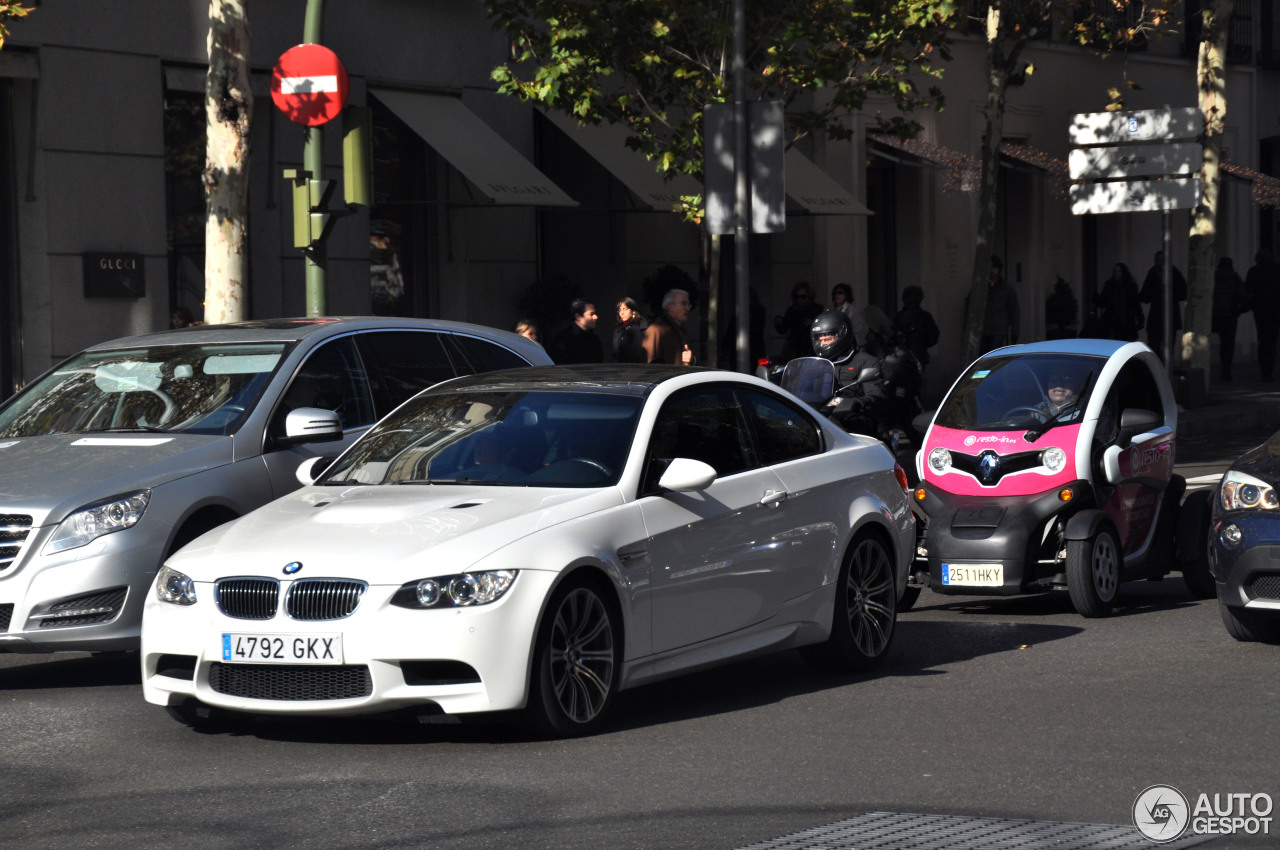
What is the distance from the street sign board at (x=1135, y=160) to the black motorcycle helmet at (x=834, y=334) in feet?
38.4

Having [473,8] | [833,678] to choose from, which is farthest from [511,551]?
[473,8]

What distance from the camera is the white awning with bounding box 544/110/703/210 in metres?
21.6

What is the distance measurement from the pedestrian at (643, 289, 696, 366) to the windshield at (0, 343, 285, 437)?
6790mm

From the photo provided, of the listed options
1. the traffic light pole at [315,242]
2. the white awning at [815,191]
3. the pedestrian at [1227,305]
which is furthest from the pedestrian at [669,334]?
the pedestrian at [1227,305]

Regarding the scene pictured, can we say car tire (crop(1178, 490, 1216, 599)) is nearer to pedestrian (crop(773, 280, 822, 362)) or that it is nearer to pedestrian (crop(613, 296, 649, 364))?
pedestrian (crop(613, 296, 649, 364))

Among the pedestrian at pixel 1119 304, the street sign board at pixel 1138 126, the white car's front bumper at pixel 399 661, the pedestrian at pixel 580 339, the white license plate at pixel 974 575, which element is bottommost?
the white license plate at pixel 974 575

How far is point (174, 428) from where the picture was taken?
923 centimetres

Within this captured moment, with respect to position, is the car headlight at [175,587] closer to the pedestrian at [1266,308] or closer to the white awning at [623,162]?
the white awning at [623,162]

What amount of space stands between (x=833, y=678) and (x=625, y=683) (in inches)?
62.0

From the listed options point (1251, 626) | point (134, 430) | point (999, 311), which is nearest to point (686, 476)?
point (134, 430)

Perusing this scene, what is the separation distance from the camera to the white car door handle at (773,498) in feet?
26.5

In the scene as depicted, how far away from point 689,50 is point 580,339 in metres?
4.00

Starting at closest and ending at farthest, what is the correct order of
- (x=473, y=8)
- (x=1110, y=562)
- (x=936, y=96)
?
(x=1110, y=562)
(x=936, y=96)
(x=473, y=8)

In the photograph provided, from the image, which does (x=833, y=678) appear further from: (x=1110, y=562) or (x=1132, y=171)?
(x=1132, y=171)
